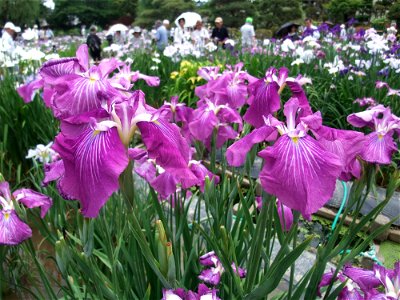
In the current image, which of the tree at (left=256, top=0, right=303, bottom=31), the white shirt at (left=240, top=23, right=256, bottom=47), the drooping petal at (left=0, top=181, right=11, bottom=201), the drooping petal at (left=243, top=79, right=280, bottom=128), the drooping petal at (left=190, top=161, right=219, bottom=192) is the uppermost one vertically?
the drooping petal at (left=243, top=79, right=280, bottom=128)

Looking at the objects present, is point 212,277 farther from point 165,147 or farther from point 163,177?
point 165,147

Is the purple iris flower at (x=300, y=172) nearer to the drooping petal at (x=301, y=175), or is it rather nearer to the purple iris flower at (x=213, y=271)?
the drooping petal at (x=301, y=175)

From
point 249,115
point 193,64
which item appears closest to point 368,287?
point 249,115

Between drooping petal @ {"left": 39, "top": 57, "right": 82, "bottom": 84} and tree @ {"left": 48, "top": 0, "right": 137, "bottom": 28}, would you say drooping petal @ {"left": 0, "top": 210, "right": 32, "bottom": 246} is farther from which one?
tree @ {"left": 48, "top": 0, "right": 137, "bottom": 28}

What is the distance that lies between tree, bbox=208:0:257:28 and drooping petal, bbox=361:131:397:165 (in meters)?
27.5

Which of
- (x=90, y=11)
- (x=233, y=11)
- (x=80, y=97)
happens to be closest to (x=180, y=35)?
(x=80, y=97)

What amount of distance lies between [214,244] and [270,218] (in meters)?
0.18

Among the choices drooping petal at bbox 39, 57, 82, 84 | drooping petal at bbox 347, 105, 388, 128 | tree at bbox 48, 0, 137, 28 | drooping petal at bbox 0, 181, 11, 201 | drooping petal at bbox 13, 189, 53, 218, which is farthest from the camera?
Answer: tree at bbox 48, 0, 137, 28

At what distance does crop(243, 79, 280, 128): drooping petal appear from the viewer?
1.11m

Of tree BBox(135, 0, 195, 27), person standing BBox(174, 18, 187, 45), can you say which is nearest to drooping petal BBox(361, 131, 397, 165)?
person standing BBox(174, 18, 187, 45)

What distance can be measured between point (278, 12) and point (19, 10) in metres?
19.1

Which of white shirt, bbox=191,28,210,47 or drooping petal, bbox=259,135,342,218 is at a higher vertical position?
drooping petal, bbox=259,135,342,218

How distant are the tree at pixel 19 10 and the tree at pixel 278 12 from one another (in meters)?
17.8

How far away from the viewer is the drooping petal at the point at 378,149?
111 cm
